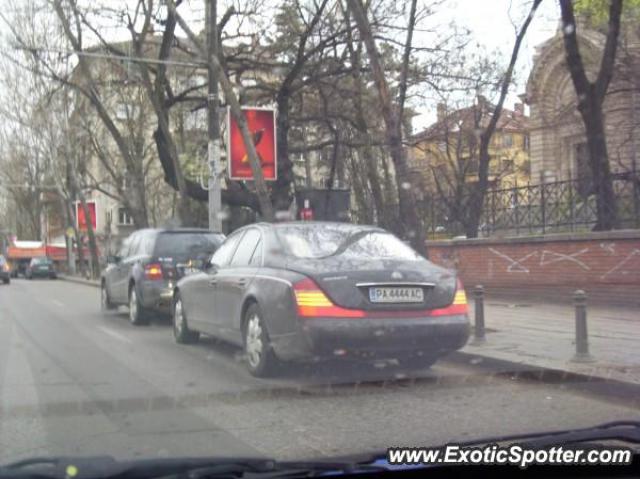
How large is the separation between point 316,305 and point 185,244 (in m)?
6.56

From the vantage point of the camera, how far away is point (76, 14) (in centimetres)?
2283

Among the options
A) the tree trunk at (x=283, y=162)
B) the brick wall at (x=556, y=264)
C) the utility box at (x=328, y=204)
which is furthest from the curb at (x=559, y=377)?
the tree trunk at (x=283, y=162)

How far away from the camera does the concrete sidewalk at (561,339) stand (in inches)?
310

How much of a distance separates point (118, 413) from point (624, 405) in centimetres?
431

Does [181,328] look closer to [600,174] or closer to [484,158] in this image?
[600,174]

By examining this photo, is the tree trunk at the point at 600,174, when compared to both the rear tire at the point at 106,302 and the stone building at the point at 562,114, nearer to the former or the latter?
the rear tire at the point at 106,302

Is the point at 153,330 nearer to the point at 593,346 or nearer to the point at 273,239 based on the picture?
the point at 273,239

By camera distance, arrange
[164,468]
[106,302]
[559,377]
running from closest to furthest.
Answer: [164,468] < [559,377] < [106,302]

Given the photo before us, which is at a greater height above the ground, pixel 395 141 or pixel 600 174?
pixel 395 141

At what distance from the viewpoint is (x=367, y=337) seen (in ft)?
23.0

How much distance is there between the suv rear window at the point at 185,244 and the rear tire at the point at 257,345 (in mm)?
4998

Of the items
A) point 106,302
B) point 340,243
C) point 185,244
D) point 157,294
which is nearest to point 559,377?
point 340,243

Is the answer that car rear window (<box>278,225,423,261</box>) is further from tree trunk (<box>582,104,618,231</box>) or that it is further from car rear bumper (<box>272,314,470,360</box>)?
tree trunk (<box>582,104,618,231</box>)

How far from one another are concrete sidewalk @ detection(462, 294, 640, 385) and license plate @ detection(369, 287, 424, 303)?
1.63 m
